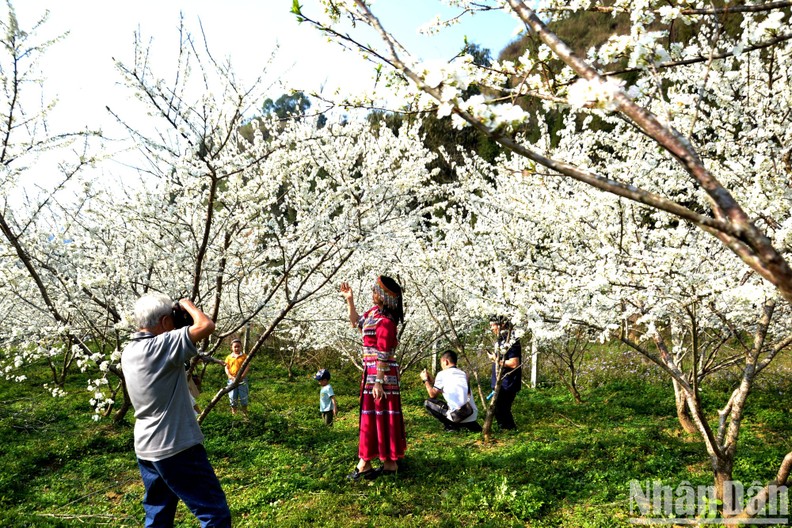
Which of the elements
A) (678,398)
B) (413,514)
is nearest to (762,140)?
(678,398)

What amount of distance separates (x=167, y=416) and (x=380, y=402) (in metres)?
2.00

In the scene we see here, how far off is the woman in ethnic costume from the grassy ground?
221mm

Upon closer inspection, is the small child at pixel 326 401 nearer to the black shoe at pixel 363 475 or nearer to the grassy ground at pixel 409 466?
the grassy ground at pixel 409 466

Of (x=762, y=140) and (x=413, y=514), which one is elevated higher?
(x=762, y=140)

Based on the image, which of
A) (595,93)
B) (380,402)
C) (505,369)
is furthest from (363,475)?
(595,93)

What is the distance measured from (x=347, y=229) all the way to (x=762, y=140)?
339 centimetres

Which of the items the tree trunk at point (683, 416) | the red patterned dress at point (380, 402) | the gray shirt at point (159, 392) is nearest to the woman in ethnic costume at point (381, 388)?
the red patterned dress at point (380, 402)

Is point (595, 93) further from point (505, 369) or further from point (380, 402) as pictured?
point (505, 369)

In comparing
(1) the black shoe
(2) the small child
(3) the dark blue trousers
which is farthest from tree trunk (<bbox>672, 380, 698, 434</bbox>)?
(3) the dark blue trousers

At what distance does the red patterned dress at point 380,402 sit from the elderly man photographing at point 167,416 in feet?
5.62

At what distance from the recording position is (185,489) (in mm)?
2545

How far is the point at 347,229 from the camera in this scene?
453 centimetres

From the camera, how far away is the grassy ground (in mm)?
3609

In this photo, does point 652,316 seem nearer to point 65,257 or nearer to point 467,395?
point 467,395
